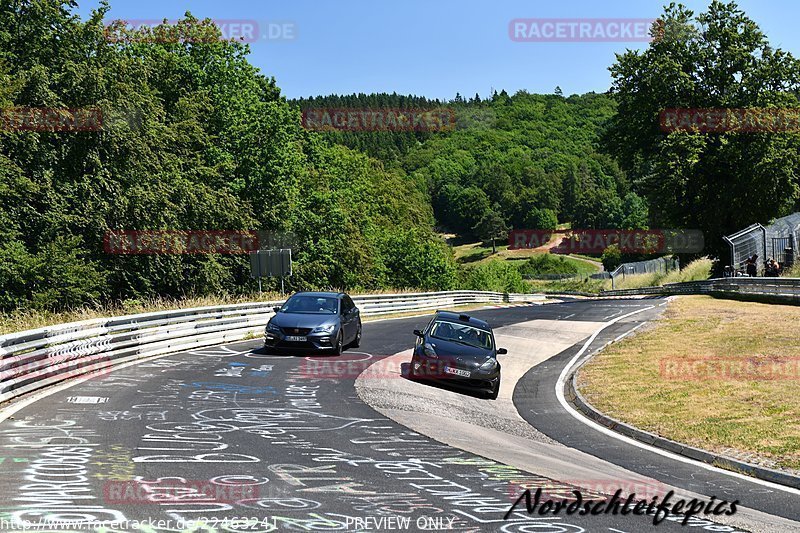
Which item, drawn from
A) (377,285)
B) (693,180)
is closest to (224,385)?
(693,180)

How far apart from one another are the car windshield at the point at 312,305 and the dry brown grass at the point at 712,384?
6.83 m

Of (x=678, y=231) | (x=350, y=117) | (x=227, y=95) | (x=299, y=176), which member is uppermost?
(x=350, y=117)

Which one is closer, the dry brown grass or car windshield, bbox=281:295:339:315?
the dry brown grass

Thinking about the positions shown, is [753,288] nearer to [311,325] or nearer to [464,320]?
[464,320]

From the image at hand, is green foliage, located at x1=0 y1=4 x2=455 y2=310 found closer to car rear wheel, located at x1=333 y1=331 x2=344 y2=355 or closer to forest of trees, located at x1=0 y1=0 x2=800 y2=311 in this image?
forest of trees, located at x1=0 y1=0 x2=800 y2=311

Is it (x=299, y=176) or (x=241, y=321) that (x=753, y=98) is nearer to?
(x=299, y=176)

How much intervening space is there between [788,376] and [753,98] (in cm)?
4149

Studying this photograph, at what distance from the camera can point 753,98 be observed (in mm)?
55625

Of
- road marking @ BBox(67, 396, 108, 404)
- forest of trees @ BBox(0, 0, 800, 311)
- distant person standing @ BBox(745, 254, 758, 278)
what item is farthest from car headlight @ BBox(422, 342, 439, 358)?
distant person standing @ BBox(745, 254, 758, 278)

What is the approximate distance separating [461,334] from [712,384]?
5872 millimetres

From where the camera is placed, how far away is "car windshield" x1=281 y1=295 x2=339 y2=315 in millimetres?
22547

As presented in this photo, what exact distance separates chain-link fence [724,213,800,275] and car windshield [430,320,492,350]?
30.0m

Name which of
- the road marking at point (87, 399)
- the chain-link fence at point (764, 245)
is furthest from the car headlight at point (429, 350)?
the chain-link fence at point (764, 245)

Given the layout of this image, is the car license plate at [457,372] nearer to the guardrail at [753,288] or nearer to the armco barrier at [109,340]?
the armco barrier at [109,340]
